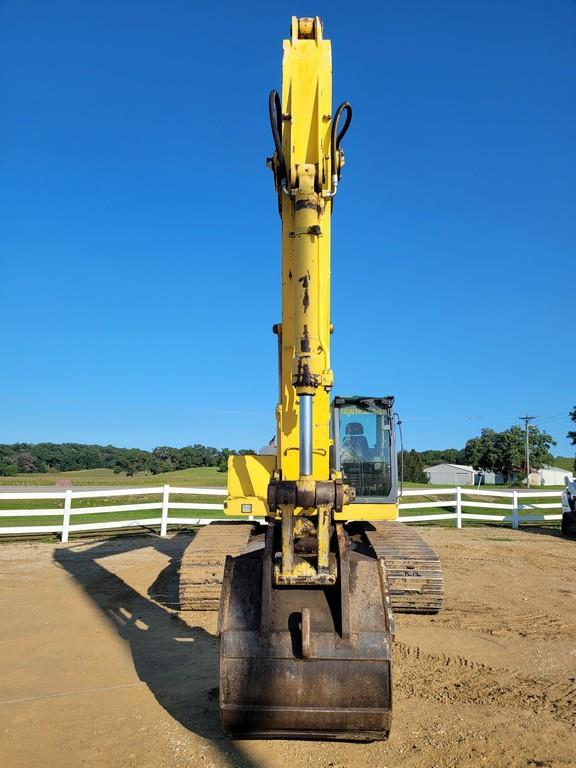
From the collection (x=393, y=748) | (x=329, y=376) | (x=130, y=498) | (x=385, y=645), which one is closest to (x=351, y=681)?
(x=385, y=645)

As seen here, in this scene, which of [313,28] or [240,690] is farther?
[313,28]

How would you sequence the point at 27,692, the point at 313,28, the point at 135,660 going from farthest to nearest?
the point at 135,660 < the point at 313,28 < the point at 27,692

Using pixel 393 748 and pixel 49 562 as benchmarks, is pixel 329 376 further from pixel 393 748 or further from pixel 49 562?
pixel 49 562

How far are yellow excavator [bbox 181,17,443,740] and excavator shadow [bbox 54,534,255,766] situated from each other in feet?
1.84

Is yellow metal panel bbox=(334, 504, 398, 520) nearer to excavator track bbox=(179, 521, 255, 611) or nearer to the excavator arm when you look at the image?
excavator track bbox=(179, 521, 255, 611)

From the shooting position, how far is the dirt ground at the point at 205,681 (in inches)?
153

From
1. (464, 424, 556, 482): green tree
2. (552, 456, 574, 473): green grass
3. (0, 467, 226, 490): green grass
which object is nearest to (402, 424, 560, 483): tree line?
(464, 424, 556, 482): green tree

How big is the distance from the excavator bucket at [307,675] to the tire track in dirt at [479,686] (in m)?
1.38

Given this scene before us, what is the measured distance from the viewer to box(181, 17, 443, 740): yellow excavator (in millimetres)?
3709

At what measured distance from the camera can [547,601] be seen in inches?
332

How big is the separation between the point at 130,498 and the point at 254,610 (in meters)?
29.1

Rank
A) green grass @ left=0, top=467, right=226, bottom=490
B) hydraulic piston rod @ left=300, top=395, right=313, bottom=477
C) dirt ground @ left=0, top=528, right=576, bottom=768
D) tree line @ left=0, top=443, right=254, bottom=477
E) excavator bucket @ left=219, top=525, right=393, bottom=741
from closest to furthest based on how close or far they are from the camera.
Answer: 1. excavator bucket @ left=219, top=525, right=393, bottom=741
2. dirt ground @ left=0, top=528, right=576, bottom=768
3. hydraulic piston rod @ left=300, top=395, right=313, bottom=477
4. green grass @ left=0, top=467, right=226, bottom=490
5. tree line @ left=0, top=443, right=254, bottom=477

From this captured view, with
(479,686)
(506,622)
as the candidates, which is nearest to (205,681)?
(479,686)

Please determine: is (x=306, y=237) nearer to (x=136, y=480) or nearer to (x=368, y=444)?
(x=368, y=444)
